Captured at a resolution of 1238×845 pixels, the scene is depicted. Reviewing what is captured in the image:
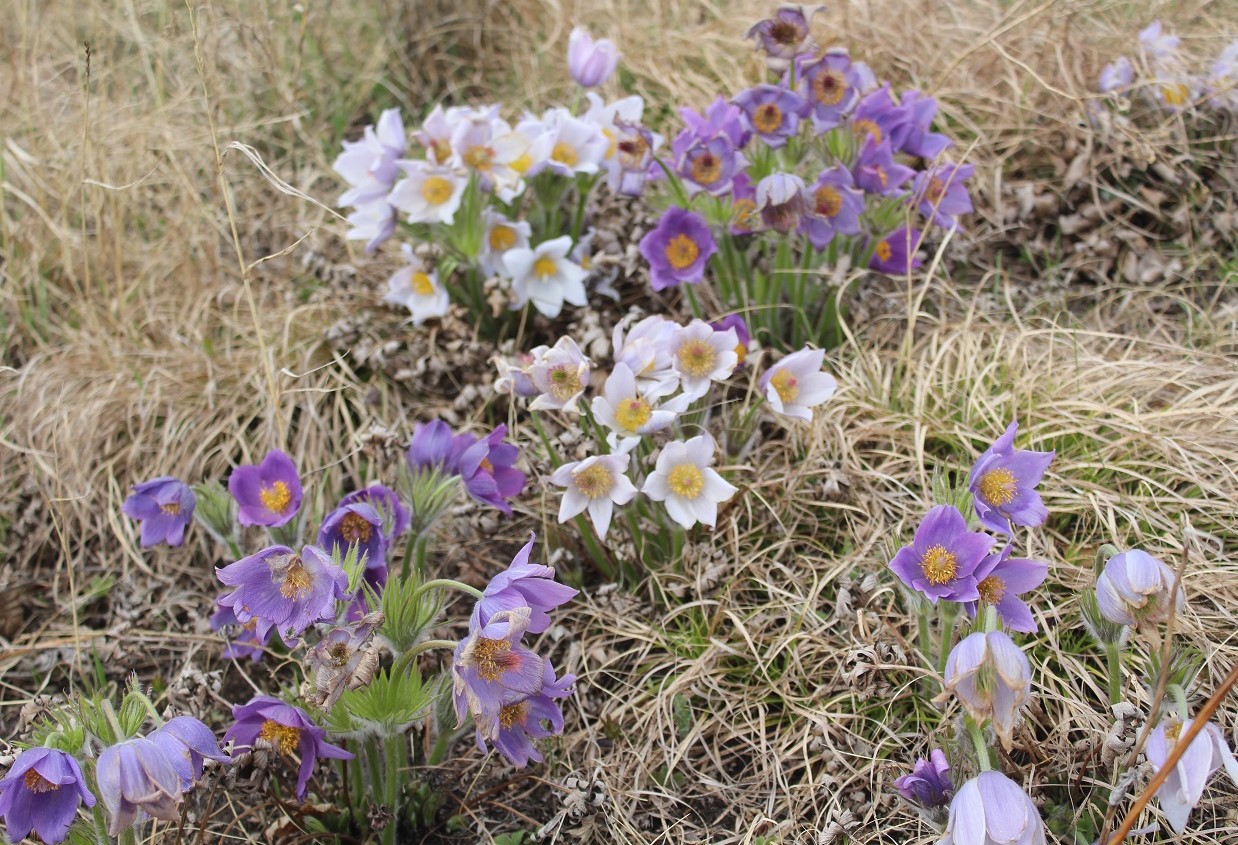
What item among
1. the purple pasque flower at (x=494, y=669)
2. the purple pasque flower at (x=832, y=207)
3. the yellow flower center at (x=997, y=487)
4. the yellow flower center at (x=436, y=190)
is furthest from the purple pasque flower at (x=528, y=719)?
the yellow flower center at (x=436, y=190)

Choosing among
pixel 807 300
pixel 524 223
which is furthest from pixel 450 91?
pixel 807 300

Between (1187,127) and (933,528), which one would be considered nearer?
(933,528)

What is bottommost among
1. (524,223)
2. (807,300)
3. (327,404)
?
(327,404)

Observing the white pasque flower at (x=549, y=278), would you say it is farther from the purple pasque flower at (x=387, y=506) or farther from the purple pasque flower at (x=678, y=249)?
the purple pasque flower at (x=387, y=506)

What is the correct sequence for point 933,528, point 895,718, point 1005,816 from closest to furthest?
point 1005,816 → point 933,528 → point 895,718

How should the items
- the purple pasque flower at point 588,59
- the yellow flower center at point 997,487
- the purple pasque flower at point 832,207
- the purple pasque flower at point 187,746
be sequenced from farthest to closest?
the purple pasque flower at point 588,59
the purple pasque flower at point 832,207
the yellow flower center at point 997,487
the purple pasque flower at point 187,746

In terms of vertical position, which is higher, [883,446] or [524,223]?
[524,223]

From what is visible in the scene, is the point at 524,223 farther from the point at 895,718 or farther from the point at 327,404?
the point at 895,718
